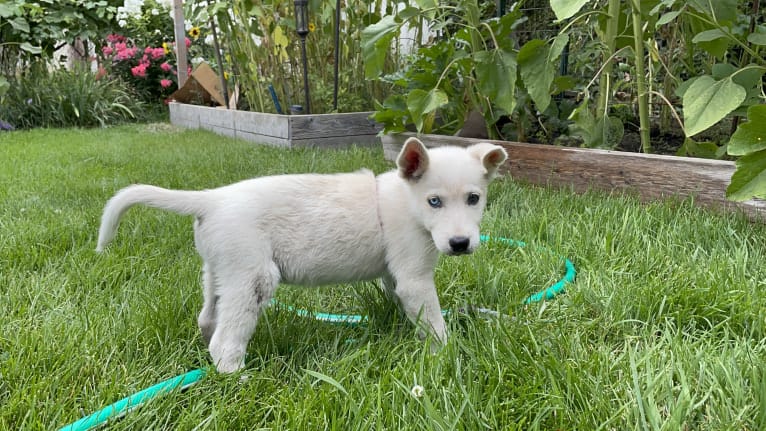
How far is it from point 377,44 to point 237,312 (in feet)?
6.77

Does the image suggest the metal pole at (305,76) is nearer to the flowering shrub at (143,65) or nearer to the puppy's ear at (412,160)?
the puppy's ear at (412,160)

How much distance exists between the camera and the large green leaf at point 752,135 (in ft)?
6.91

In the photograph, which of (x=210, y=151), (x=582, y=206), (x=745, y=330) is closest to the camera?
(x=745, y=330)

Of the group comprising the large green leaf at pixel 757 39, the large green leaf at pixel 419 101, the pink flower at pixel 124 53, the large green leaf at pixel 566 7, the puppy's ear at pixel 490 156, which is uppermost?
the pink flower at pixel 124 53

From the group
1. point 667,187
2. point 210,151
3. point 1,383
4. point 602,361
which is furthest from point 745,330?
point 210,151

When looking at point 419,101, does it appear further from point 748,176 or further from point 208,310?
point 208,310

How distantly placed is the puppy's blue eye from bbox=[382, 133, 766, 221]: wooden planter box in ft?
5.19

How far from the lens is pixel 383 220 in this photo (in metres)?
1.78

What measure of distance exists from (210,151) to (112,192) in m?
1.64

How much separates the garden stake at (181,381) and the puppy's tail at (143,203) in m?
0.42

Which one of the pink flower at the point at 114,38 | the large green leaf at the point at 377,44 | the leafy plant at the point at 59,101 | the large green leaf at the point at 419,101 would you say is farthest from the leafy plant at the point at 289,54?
the pink flower at the point at 114,38

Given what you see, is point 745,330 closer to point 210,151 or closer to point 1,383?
point 1,383

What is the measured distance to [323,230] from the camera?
5.61 feet

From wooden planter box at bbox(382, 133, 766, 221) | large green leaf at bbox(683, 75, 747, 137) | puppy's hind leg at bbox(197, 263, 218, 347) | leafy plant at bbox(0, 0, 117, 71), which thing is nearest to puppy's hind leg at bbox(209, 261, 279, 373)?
puppy's hind leg at bbox(197, 263, 218, 347)
